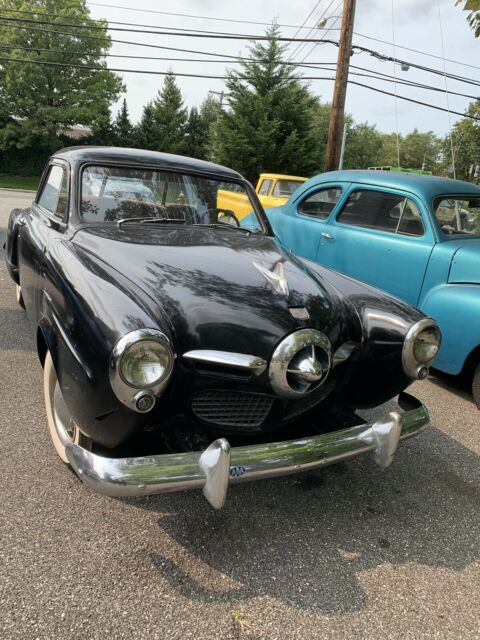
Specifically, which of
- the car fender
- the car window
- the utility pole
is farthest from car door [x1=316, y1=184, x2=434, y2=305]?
the utility pole

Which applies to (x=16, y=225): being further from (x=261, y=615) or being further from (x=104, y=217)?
(x=261, y=615)

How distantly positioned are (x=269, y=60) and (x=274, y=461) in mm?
22001

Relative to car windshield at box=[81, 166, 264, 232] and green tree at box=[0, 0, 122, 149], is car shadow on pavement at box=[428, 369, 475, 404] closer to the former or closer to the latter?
car windshield at box=[81, 166, 264, 232]

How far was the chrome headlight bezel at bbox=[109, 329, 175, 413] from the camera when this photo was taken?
1.83 meters

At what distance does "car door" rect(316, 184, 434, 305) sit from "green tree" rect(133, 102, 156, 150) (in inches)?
1232

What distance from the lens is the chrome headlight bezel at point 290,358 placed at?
2109mm

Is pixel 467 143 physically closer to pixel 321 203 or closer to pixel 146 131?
pixel 146 131

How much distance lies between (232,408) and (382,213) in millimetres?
3501

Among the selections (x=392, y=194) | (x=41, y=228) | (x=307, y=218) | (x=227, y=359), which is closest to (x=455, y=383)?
(x=392, y=194)

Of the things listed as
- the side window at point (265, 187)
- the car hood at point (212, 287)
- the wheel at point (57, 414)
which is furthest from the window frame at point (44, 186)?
the side window at point (265, 187)

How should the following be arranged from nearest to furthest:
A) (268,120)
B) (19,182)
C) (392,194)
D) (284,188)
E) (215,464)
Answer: (215,464)
(392,194)
(284,188)
(268,120)
(19,182)

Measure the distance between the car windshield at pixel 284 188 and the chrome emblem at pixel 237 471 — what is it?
9.76 meters

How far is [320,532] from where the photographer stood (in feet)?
7.73

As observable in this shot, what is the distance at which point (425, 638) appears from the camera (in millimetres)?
1821
